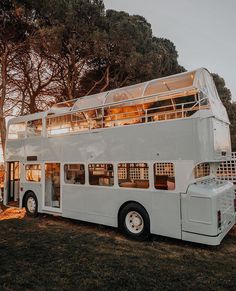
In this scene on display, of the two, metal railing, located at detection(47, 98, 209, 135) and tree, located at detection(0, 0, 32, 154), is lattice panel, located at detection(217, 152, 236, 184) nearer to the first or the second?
metal railing, located at detection(47, 98, 209, 135)

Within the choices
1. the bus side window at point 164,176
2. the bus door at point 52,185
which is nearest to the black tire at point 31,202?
the bus door at point 52,185

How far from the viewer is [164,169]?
21.7 ft

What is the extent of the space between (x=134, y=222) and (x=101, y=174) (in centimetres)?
190

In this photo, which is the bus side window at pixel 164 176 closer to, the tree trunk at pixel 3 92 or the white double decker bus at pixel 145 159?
the white double decker bus at pixel 145 159

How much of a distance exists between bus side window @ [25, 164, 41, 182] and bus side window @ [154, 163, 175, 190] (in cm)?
566

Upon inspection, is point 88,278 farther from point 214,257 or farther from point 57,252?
point 214,257

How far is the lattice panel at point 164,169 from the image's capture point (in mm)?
6469

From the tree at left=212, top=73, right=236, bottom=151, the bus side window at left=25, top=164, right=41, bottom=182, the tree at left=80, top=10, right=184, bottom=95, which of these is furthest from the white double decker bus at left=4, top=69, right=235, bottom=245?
the tree at left=212, top=73, right=236, bottom=151

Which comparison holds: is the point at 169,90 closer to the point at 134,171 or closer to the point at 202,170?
the point at 202,170

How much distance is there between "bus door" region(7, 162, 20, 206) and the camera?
11.6 metres

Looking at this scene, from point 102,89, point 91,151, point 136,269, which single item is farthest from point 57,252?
point 102,89

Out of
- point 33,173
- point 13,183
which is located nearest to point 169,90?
point 33,173

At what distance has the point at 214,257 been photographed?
5625mm

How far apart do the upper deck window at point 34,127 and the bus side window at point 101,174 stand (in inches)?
139
